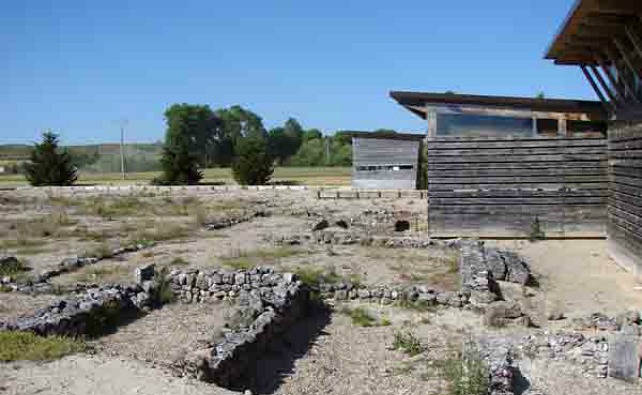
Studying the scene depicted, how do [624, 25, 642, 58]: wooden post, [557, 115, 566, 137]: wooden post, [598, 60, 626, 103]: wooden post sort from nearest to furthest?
[624, 25, 642, 58]: wooden post < [598, 60, 626, 103]: wooden post < [557, 115, 566, 137]: wooden post

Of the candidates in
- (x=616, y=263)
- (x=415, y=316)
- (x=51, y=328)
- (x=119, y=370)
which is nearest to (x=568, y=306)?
(x=415, y=316)

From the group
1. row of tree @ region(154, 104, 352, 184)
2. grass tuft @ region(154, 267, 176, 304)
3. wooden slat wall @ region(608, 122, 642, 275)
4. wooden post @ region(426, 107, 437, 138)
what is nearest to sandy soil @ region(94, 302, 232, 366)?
grass tuft @ region(154, 267, 176, 304)

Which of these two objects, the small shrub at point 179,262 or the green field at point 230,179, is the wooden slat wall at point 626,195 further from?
the green field at point 230,179

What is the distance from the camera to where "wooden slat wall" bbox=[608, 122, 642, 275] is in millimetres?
13336

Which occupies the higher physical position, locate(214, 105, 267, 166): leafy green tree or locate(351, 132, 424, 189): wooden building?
locate(214, 105, 267, 166): leafy green tree

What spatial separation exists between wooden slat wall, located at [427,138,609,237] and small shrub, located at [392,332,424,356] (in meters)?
10.5

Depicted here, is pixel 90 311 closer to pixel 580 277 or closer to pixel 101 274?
pixel 101 274

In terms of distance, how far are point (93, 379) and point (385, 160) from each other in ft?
102

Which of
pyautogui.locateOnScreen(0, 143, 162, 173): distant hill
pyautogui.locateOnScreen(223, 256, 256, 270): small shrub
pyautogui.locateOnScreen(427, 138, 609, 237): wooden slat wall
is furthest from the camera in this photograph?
pyautogui.locateOnScreen(0, 143, 162, 173): distant hill

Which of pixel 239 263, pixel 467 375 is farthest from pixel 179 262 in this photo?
pixel 467 375

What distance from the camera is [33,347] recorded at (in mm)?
8016

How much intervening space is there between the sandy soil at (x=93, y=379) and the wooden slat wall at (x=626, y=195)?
10.4 meters

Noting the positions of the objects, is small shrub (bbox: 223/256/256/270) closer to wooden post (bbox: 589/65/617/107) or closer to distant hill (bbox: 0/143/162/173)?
wooden post (bbox: 589/65/617/107)

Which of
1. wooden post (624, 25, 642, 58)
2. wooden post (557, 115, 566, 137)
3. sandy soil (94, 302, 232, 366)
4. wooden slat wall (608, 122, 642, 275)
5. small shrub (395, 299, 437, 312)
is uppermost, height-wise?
wooden post (624, 25, 642, 58)
